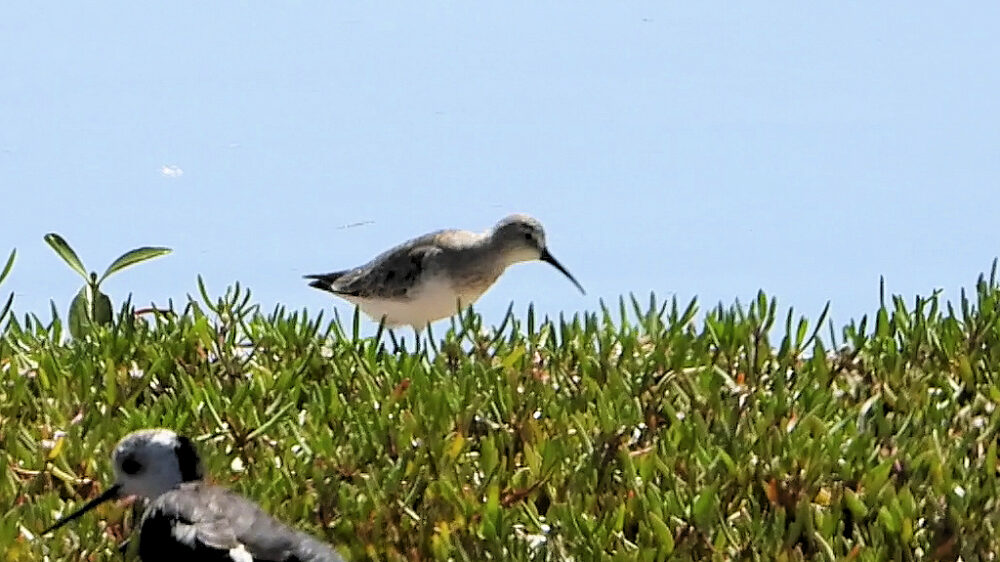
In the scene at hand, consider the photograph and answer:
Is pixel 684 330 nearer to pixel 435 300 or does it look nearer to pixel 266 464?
pixel 266 464

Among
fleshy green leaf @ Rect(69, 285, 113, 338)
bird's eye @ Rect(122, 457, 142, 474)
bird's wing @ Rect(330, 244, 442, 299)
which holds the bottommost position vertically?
bird's eye @ Rect(122, 457, 142, 474)

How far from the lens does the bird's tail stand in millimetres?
12664

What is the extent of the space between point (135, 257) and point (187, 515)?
9.91 ft

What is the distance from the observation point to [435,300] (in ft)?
38.2

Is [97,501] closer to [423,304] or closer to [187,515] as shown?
[187,515]

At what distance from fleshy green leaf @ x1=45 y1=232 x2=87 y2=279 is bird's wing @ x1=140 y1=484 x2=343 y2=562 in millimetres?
2851

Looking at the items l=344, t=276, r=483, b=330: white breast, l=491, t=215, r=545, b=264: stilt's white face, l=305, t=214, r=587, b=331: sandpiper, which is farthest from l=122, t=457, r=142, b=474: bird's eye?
l=491, t=215, r=545, b=264: stilt's white face

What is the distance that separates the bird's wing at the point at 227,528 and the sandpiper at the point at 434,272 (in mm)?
5816

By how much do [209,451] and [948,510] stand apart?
230 cm

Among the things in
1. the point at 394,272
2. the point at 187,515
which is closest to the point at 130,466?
the point at 187,515

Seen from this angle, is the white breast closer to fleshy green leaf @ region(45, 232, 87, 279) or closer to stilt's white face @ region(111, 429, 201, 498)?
fleshy green leaf @ region(45, 232, 87, 279)

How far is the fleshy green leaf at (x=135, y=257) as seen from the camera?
827 cm

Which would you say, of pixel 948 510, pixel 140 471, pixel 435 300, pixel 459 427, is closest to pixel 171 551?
pixel 140 471

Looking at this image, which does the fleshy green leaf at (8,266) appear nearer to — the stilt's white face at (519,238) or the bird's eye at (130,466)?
the bird's eye at (130,466)
